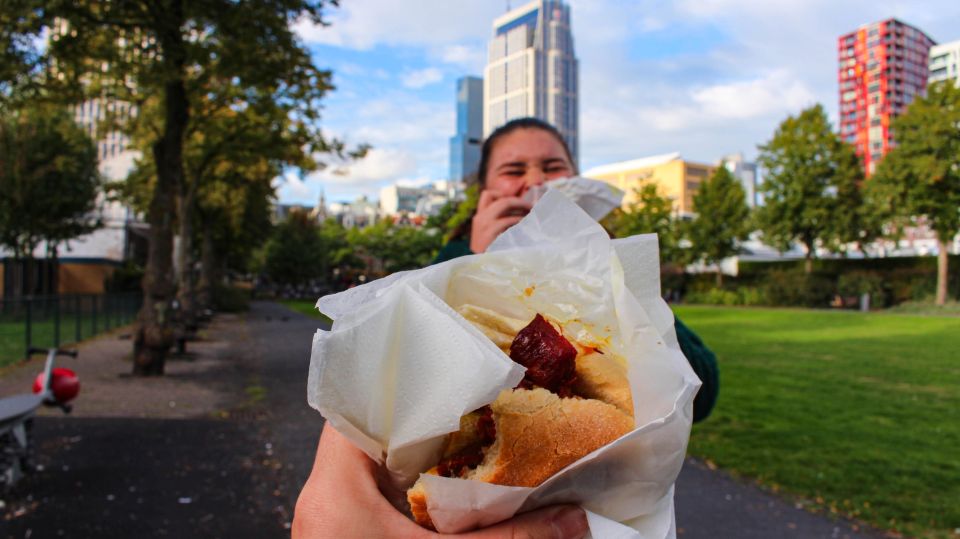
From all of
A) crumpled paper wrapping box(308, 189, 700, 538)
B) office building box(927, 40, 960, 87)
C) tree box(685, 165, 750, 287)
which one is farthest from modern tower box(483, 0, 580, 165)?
tree box(685, 165, 750, 287)

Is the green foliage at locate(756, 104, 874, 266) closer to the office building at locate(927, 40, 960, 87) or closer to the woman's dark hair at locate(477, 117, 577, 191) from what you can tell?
the office building at locate(927, 40, 960, 87)

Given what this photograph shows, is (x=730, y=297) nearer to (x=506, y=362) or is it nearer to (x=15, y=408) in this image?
(x=15, y=408)

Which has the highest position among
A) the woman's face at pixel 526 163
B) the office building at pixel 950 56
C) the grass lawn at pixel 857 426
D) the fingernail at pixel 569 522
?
the office building at pixel 950 56

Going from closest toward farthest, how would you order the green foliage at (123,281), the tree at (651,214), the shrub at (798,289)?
the shrub at (798,289) < the green foliage at (123,281) < the tree at (651,214)

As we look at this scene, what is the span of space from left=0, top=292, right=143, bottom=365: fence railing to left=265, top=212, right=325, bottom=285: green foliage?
34.1m

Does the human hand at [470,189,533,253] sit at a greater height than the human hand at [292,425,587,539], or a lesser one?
greater

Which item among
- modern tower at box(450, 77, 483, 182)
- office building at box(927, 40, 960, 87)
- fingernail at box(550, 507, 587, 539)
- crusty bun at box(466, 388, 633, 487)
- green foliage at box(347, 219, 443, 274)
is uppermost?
office building at box(927, 40, 960, 87)

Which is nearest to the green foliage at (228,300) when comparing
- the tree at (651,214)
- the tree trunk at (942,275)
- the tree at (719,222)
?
the tree at (651,214)

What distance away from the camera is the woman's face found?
285 centimetres

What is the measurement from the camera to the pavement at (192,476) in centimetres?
533

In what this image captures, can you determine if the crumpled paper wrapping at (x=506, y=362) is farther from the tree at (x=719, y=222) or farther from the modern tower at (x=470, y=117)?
the tree at (x=719, y=222)

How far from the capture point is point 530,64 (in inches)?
212

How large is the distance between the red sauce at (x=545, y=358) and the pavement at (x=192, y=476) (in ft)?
15.5

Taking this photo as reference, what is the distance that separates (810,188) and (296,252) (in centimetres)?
4492
